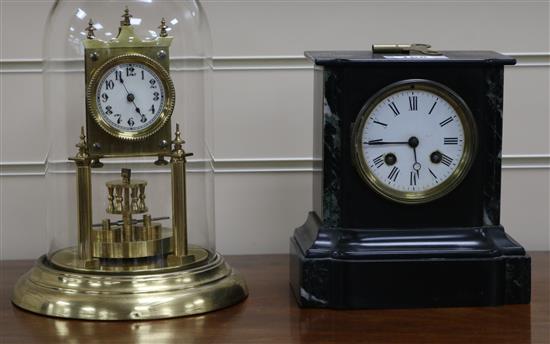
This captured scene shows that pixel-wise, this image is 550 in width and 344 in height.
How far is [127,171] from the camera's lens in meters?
→ 1.49

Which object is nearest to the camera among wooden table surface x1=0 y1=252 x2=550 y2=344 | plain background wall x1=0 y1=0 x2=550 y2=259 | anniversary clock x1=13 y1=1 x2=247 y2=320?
wooden table surface x1=0 y1=252 x2=550 y2=344

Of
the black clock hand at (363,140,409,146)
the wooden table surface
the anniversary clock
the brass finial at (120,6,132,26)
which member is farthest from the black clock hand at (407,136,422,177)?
the brass finial at (120,6,132,26)

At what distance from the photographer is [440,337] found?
4.23 feet

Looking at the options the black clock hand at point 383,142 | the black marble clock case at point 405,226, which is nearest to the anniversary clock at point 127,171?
the black marble clock case at point 405,226

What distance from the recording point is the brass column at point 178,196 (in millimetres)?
1455

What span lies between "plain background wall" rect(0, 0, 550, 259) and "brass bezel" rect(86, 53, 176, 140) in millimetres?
371

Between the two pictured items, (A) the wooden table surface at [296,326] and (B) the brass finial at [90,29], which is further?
(B) the brass finial at [90,29]

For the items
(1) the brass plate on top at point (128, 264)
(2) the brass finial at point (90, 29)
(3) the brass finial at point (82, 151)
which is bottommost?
(1) the brass plate on top at point (128, 264)

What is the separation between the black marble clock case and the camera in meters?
1.42

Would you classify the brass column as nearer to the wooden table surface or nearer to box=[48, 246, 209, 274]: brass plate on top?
box=[48, 246, 209, 274]: brass plate on top

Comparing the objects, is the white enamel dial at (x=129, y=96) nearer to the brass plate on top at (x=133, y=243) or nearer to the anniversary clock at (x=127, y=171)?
the anniversary clock at (x=127, y=171)

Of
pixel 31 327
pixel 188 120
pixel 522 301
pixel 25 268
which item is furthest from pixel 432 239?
pixel 25 268

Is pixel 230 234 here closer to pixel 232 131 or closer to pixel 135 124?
pixel 232 131

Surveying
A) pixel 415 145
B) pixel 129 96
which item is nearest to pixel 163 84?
pixel 129 96
